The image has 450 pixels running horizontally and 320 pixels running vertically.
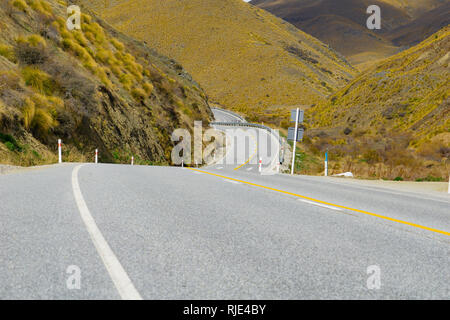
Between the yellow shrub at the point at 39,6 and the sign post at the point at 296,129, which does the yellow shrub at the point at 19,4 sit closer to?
the yellow shrub at the point at 39,6

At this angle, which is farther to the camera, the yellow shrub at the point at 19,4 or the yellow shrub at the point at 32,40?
the yellow shrub at the point at 19,4

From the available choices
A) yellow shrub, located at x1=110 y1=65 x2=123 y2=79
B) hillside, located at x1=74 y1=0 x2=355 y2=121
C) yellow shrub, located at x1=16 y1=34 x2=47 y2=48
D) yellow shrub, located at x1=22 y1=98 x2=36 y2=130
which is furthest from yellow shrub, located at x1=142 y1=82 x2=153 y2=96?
hillside, located at x1=74 y1=0 x2=355 y2=121

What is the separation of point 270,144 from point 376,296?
41333mm

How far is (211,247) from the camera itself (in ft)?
15.6

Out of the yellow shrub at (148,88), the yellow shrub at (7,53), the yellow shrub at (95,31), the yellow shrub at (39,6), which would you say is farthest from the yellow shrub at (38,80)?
the yellow shrub at (95,31)

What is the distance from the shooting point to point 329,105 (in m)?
70.9

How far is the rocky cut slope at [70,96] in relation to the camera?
19.1 m

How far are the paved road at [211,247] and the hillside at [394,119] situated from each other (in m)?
15.9

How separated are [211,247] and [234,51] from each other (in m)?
116

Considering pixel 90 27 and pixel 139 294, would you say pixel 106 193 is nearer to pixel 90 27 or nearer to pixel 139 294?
pixel 139 294

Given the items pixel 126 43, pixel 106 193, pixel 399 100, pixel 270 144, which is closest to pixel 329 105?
pixel 399 100

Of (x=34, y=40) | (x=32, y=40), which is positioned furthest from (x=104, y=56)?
(x=32, y=40)

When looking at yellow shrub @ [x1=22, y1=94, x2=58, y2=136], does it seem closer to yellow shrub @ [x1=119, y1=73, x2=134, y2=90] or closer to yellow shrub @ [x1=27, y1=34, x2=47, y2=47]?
yellow shrub @ [x1=27, y1=34, x2=47, y2=47]

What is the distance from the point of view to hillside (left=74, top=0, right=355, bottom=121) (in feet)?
341
